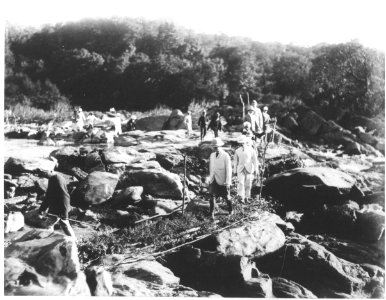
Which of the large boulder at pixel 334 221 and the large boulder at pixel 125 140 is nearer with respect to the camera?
the large boulder at pixel 334 221

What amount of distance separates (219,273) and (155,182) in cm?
547

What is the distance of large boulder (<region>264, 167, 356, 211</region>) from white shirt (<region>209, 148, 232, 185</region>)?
4305 mm

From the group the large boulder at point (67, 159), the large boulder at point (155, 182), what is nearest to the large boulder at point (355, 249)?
the large boulder at point (155, 182)

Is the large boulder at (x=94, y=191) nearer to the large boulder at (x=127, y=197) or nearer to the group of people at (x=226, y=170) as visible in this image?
the large boulder at (x=127, y=197)

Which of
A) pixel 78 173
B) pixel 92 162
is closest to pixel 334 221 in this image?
pixel 92 162

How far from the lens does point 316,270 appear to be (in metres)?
9.49

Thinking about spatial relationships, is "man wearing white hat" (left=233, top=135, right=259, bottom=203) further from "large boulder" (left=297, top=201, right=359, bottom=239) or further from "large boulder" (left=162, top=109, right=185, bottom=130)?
"large boulder" (left=162, top=109, right=185, bottom=130)

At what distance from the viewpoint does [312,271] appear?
9516 mm

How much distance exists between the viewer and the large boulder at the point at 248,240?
9430 millimetres

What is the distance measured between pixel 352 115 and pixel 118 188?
22.4m

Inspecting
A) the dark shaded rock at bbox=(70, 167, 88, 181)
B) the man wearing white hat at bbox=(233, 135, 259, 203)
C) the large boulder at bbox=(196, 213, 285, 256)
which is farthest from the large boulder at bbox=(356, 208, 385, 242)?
the dark shaded rock at bbox=(70, 167, 88, 181)

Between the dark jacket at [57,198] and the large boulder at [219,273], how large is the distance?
2.47 m

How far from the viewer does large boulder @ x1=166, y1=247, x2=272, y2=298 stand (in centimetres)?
848

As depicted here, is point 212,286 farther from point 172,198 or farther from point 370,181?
point 370,181
